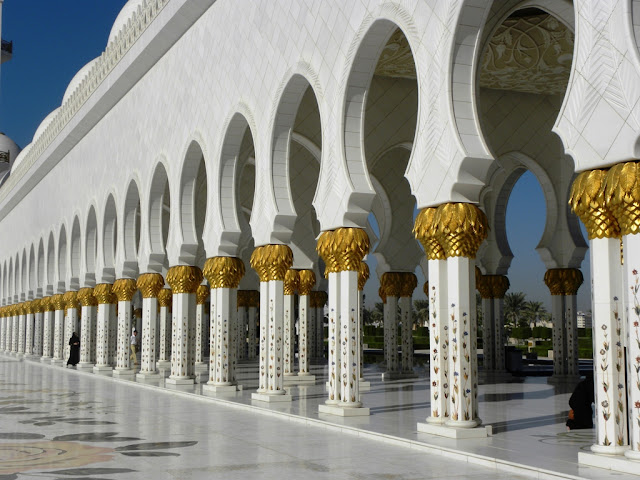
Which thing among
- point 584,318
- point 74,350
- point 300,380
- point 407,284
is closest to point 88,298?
point 74,350

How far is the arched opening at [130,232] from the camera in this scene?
558 inches

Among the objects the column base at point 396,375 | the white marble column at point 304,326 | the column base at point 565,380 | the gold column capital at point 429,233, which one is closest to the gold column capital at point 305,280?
the white marble column at point 304,326

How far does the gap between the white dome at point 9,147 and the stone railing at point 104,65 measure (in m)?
14.3

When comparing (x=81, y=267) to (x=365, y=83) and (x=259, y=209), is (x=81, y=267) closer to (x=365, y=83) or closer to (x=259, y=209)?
(x=259, y=209)

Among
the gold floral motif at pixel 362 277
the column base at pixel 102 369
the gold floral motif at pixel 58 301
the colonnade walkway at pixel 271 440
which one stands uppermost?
the gold floral motif at pixel 362 277

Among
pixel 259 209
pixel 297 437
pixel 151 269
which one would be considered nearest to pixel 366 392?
pixel 259 209

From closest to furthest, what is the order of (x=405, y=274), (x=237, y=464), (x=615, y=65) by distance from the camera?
(x=615, y=65)
(x=237, y=464)
(x=405, y=274)

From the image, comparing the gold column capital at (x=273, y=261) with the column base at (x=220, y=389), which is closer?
the gold column capital at (x=273, y=261)

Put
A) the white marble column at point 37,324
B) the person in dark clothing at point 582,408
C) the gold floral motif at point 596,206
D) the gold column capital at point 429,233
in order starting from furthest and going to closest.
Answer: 1. the white marble column at point 37,324
2. the person in dark clothing at point 582,408
3. the gold column capital at point 429,233
4. the gold floral motif at point 596,206

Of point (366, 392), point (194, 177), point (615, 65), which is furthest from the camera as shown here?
point (194, 177)

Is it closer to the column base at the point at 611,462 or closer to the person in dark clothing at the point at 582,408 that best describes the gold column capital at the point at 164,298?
the person in dark clothing at the point at 582,408

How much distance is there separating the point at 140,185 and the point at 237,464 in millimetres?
9525

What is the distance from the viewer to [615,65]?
4.42 meters

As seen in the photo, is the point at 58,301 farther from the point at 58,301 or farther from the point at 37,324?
the point at 37,324
